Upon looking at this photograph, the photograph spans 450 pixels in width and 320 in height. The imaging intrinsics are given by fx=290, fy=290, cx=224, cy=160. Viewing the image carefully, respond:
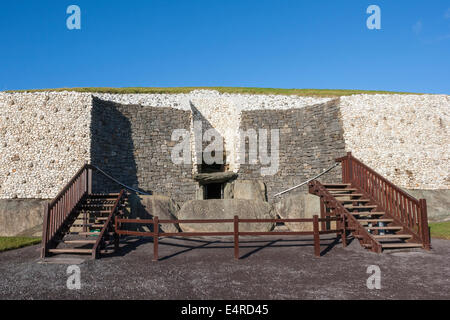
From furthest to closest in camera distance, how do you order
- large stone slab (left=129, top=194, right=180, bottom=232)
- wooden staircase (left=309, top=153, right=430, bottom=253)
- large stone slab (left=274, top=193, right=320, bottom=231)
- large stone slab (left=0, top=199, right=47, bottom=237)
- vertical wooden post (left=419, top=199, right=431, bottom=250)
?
large stone slab (left=274, top=193, right=320, bottom=231) < large stone slab (left=0, top=199, right=47, bottom=237) < large stone slab (left=129, top=194, right=180, bottom=232) < wooden staircase (left=309, top=153, right=430, bottom=253) < vertical wooden post (left=419, top=199, right=431, bottom=250)

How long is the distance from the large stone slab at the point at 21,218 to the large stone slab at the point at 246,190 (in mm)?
9151

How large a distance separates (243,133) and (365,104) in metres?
7.43

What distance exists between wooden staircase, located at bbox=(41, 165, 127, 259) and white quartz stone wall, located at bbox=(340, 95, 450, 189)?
1340 centimetres

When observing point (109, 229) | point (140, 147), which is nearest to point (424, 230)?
point (109, 229)

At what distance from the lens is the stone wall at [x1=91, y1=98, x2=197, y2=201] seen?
1537cm

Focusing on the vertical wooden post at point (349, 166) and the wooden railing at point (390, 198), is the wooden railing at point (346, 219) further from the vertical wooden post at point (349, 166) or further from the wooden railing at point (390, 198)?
the vertical wooden post at point (349, 166)

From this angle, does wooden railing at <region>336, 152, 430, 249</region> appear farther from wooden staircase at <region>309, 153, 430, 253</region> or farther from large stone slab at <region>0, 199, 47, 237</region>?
large stone slab at <region>0, 199, 47, 237</region>

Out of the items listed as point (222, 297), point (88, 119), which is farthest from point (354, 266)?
point (88, 119)

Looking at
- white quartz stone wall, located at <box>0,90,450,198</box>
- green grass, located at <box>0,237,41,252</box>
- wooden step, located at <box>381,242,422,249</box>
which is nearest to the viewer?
wooden step, located at <box>381,242,422,249</box>

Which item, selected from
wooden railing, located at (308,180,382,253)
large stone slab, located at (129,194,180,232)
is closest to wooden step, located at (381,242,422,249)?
wooden railing, located at (308,180,382,253)

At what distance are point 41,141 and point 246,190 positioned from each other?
10991 mm

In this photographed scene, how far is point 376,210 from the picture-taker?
9180mm

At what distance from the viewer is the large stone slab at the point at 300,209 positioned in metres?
12.6

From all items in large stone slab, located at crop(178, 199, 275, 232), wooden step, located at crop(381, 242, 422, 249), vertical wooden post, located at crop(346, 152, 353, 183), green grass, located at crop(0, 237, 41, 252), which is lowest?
green grass, located at crop(0, 237, 41, 252)
